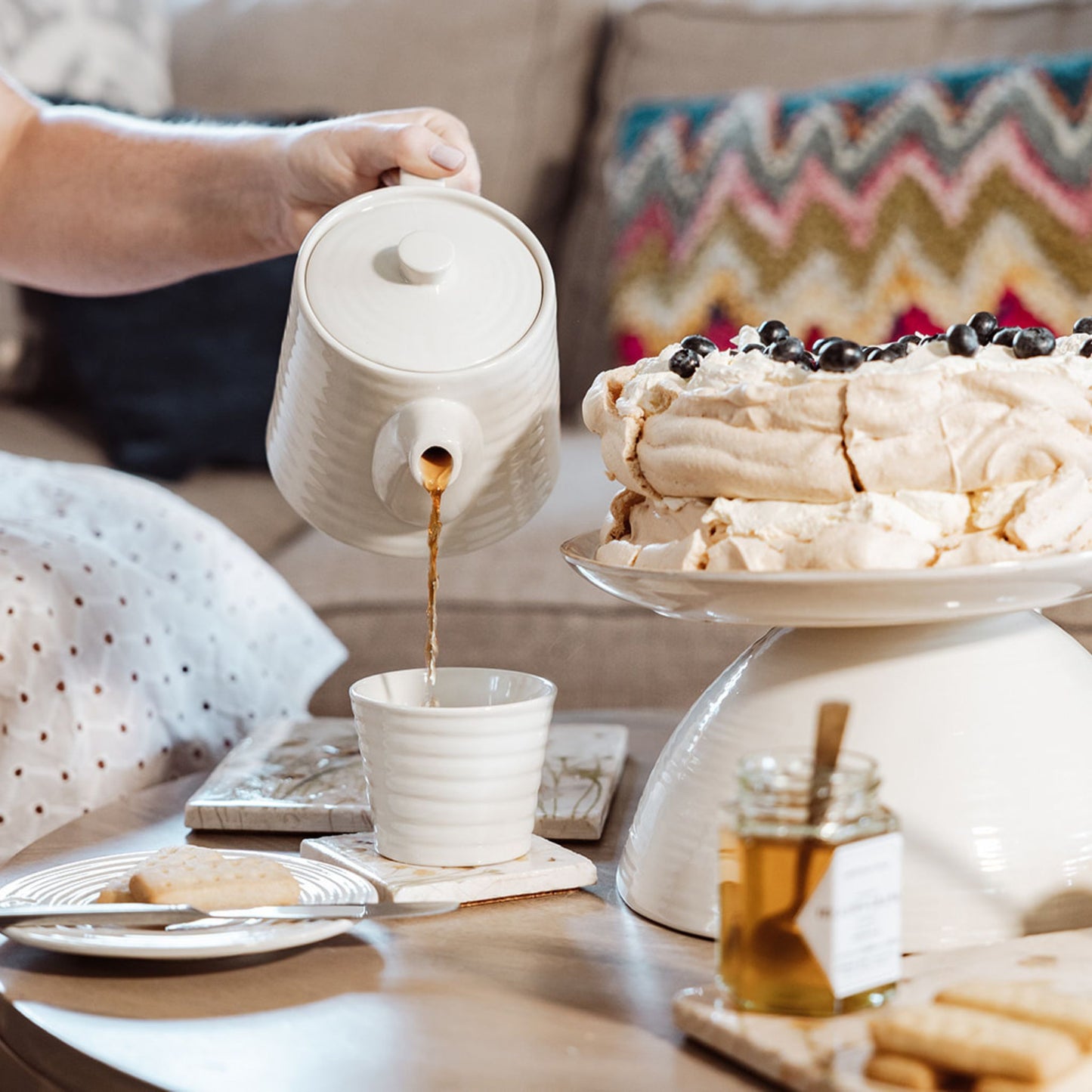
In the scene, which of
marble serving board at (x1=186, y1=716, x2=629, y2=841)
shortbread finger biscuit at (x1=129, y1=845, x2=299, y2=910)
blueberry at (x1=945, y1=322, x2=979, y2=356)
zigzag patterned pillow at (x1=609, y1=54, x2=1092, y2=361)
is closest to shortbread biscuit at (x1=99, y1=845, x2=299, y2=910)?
shortbread finger biscuit at (x1=129, y1=845, x2=299, y2=910)

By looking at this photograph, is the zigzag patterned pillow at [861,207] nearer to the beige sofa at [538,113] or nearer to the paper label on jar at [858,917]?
the beige sofa at [538,113]

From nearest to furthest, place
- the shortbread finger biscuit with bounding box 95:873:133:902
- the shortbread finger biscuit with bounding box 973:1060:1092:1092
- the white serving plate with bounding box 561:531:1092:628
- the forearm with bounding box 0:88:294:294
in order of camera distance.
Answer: the shortbread finger biscuit with bounding box 973:1060:1092:1092
the white serving plate with bounding box 561:531:1092:628
the shortbread finger biscuit with bounding box 95:873:133:902
the forearm with bounding box 0:88:294:294

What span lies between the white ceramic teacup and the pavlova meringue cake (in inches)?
5.7

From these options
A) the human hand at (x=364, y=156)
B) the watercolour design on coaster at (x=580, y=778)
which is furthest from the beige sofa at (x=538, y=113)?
the human hand at (x=364, y=156)

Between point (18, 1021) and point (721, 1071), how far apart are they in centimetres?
33

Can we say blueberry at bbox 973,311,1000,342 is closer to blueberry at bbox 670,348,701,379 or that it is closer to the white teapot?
blueberry at bbox 670,348,701,379

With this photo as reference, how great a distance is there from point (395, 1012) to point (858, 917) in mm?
227

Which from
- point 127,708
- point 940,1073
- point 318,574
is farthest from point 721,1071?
point 318,574

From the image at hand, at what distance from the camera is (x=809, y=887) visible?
1.94ft

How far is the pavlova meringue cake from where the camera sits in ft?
2.33

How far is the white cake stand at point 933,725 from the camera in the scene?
71 cm

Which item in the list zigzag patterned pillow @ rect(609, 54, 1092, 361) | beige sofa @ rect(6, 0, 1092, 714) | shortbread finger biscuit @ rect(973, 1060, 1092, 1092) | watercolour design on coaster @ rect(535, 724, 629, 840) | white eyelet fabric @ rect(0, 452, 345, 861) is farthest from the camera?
zigzag patterned pillow @ rect(609, 54, 1092, 361)

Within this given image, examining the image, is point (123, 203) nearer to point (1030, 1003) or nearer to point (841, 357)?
point (841, 357)

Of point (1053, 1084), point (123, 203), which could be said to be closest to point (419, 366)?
point (1053, 1084)
